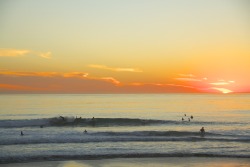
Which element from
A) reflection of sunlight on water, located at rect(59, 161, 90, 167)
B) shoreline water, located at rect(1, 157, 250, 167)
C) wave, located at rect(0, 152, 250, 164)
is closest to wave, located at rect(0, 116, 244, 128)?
wave, located at rect(0, 152, 250, 164)

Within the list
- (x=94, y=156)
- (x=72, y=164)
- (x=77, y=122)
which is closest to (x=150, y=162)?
(x=94, y=156)

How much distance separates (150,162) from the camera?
21.5m

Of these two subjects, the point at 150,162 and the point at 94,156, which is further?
the point at 94,156

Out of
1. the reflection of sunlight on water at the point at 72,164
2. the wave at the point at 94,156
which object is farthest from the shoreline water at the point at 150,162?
the wave at the point at 94,156

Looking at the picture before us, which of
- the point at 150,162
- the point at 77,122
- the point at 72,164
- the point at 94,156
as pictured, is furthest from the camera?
the point at 77,122

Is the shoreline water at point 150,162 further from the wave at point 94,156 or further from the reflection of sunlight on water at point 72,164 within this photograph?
the wave at point 94,156

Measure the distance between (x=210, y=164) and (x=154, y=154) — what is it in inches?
170

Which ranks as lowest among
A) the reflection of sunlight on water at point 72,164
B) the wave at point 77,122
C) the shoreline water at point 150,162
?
the reflection of sunlight on water at point 72,164

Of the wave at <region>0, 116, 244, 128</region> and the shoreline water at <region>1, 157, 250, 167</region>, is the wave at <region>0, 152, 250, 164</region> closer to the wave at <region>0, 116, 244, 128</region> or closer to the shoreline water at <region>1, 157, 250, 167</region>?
the shoreline water at <region>1, 157, 250, 167</region>

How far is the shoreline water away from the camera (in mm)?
20703

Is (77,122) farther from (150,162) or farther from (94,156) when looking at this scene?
(150,162)

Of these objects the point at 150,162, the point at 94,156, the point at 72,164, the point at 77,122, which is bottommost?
the point at 72,164

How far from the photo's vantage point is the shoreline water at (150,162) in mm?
20703

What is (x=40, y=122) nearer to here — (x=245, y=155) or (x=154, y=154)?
(x=154, y=154)
